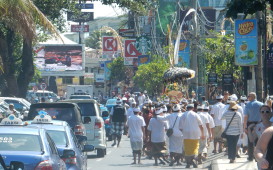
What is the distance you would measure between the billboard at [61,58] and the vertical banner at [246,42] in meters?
53.3

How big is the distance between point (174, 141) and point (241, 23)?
5.58m

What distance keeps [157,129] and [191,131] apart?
215cm

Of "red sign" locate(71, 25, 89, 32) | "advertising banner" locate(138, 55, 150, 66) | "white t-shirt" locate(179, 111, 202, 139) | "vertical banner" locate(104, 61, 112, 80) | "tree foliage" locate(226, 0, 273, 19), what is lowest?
"vertical banner" locate(104, 61, 112, 80)

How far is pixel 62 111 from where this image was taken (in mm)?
20906

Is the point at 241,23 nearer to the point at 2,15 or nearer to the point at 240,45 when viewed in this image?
the point at 240,45

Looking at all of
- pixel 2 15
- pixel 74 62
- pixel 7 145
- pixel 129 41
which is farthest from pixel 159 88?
pixel 7 145

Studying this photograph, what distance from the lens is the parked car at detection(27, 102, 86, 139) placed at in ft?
67.7

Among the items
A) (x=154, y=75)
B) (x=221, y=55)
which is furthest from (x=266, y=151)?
(x=154, y=75)

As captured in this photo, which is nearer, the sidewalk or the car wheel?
the sidewalk

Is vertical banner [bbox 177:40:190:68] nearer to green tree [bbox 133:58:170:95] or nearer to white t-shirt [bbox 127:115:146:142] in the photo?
green tree [bbox 133:58:170:95]

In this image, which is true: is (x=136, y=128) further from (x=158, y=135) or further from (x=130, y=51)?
(x=130, y=51)

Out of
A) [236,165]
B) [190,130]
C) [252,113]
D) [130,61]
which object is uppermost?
[252,113]

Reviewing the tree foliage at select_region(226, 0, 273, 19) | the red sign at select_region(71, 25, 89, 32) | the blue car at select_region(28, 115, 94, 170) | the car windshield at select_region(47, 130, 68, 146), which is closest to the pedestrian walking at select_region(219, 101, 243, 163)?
the blue car at select_region(28, 115, 94, 170)

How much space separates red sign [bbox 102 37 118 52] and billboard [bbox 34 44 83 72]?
3208 millimetres
